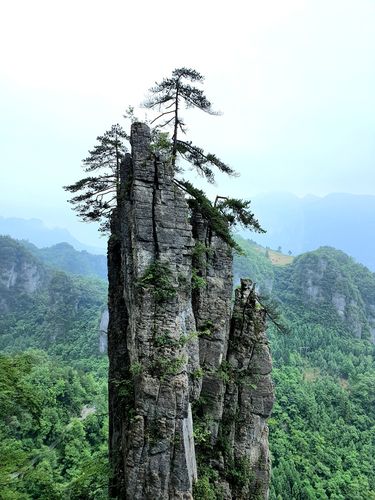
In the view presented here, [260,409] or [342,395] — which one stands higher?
[260,409]

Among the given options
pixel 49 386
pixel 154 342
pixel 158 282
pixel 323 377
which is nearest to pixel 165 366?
pixel 154 342

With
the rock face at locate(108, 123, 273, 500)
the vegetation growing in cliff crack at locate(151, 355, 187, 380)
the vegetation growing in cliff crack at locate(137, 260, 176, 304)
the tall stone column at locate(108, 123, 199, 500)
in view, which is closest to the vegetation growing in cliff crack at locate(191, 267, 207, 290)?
the rock face at locate(108, 123, 273, 500)

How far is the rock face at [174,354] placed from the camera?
10906mm

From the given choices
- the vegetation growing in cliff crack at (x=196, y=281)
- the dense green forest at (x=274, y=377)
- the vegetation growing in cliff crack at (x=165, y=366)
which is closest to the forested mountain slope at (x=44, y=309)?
the dense green forest at (x=274, y=377)

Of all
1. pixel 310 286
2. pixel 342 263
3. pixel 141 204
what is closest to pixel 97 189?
pixel 141 204

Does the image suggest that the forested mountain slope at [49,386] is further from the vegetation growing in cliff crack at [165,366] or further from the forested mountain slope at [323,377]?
the forested mountain slope at [323,377]

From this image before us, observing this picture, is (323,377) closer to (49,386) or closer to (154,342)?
(49,386)

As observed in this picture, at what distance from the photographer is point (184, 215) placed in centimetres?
1262

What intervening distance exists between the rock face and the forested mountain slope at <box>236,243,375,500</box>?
125 inches

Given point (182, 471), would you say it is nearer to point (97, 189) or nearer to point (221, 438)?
point (221, 438)

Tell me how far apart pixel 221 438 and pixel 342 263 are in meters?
106

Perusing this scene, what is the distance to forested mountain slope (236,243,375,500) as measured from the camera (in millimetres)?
37812

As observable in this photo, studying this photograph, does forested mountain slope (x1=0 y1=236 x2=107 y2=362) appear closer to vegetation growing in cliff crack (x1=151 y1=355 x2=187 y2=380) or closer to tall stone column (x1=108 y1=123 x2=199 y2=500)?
tall stone column (x1=108 y1=123 x2=199 y2=500)

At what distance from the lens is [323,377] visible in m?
69.2
